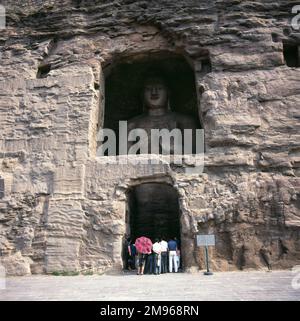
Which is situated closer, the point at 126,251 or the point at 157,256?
the point at 157,256

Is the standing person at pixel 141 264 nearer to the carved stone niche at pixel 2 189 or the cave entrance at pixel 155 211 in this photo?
the cave entrance at pixel 155 211

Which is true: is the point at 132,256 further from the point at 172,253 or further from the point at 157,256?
the point at 172,253

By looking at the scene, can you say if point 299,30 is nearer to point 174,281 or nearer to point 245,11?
point 245,11

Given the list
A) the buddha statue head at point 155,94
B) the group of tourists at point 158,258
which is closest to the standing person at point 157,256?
the group of tourists at point 158,258

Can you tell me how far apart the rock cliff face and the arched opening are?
52cm

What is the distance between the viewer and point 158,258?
768 centimetres

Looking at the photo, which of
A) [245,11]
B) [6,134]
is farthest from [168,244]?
[245,11]

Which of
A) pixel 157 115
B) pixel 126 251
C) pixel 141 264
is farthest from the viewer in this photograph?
pixel 157 115

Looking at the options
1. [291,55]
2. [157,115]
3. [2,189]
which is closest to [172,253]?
[2,189]

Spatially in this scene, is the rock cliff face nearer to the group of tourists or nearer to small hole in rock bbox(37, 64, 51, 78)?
small hole in rock bbox(37, 64, 51, 78)

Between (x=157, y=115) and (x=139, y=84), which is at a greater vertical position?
(x=139, y=84)

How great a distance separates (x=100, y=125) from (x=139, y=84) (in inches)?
114

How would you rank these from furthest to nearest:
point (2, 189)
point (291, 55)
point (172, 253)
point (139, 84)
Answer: point (139, 84) < point (291, 55) < point (2, 189) < point (172, 253)

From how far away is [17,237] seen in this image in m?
8.12
